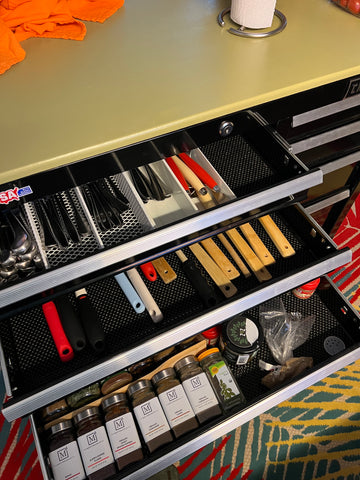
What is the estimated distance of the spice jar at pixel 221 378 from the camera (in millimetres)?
1006

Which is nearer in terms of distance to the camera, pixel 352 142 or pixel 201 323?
pixel 201 323

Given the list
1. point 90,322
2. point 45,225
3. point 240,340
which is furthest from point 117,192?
point 240,340

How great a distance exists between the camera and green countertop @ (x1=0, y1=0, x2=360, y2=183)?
691 mm

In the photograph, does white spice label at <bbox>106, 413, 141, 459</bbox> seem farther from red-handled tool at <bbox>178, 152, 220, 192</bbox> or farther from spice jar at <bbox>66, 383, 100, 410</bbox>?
red-handled tool at <bbox>178, 152, 220, 192</bbox>

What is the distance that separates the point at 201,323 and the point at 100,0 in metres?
0.81

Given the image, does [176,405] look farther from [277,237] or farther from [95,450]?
[277,237]

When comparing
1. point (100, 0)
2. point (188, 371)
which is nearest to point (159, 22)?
point (100, 0)

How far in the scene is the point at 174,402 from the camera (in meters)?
0.98

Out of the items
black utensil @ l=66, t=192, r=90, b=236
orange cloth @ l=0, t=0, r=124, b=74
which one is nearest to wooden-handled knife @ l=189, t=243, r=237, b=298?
black utensil @ l=66, t=192, r=90, b=236

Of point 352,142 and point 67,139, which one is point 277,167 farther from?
point 67,139

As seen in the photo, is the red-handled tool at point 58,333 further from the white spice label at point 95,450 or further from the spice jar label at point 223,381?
the spice jar label at point 223,381

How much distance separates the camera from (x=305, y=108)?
0.86 m

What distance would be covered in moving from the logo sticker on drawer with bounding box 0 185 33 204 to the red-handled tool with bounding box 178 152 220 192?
366mm

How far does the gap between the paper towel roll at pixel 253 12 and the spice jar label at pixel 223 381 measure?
835 millimetres
